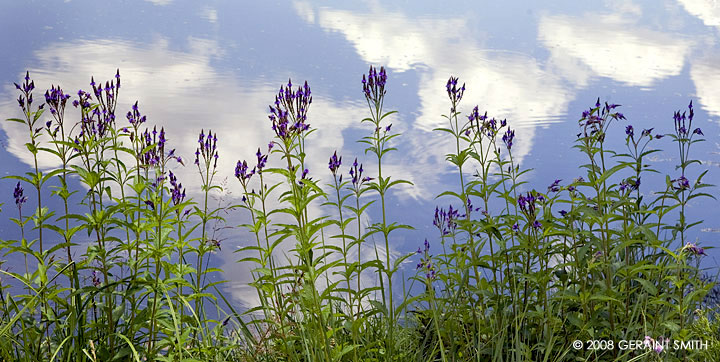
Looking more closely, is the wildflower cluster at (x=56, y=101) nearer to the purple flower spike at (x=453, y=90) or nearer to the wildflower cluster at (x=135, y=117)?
the wildflower cluster at (x=135, y=117)

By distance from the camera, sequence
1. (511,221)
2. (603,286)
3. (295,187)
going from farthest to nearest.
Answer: (511,221)
(603,286)
(295,187)

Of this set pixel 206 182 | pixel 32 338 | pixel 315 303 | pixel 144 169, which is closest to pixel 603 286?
pixel 315 303

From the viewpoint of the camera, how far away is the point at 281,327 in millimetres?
2867

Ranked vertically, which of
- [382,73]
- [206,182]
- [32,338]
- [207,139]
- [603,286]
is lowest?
[32,338]

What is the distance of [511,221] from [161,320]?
180 cm

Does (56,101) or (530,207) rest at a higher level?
(56,101)

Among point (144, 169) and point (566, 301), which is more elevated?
point (144, 169)

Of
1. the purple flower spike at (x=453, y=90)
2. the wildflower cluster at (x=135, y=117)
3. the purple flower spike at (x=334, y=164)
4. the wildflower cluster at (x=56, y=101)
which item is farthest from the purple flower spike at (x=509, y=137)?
the wildflower cluster at (x=56, y=101)

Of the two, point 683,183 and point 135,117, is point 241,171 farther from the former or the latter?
point 683,183

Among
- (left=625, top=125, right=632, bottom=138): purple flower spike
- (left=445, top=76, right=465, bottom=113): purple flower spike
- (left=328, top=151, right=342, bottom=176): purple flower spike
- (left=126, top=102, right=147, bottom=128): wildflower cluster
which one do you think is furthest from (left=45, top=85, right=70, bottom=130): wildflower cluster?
(left=625, top=125, right=632, bottom=138): purple flower spike

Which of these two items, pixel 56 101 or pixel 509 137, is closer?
pixel 56 101

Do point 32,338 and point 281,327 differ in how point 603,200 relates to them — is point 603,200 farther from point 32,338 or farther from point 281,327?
point 32,338

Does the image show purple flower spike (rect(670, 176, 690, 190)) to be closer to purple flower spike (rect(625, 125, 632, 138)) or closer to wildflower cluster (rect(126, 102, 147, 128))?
purple flower spike (rect(625, 125, 632, 138))

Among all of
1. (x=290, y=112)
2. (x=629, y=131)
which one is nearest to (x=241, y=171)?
(x=290, y=112)
